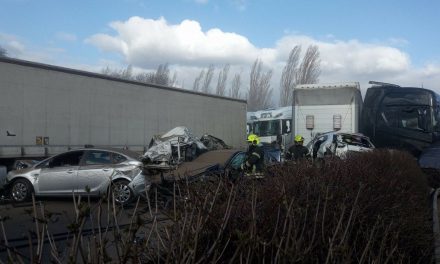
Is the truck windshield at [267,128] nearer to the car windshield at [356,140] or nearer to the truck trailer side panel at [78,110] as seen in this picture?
the truck trailer side panel at [78,110]

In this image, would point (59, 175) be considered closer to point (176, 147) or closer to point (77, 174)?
point (77, 174)

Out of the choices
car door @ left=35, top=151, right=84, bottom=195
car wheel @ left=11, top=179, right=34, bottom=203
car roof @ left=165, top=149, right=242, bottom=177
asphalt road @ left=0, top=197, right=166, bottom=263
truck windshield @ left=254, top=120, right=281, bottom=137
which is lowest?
car wheel @ left=11, top=179, right=34, bottom=203

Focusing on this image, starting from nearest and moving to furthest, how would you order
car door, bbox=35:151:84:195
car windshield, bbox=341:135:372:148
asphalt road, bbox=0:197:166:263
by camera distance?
asphalt road, bbox=0:197:166:263
car door, bbox=35:151:84:195
car windshield, bbox=341:135:372:148

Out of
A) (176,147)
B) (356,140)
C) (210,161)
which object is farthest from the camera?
(356,140)

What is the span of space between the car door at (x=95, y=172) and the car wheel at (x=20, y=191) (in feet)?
4.48

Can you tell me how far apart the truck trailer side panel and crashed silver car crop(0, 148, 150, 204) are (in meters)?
1.47

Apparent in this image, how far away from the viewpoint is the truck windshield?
96.8 feet

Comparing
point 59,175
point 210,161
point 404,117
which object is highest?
point 404,117

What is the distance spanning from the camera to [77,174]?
12133mm

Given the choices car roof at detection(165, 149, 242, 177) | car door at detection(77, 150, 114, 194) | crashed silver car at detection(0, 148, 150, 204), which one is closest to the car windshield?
Answer: car roof at detection(165, 149, 242, 177)

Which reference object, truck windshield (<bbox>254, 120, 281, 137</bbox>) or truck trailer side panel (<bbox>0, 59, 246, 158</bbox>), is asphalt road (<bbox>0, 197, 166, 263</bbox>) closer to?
truck trailer side panel (<bbox>0, 59, 246, 158</bbox>)

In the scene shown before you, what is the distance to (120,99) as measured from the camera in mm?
17812

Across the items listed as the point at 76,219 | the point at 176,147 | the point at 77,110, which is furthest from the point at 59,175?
the point at 76,219

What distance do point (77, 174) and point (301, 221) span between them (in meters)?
9.42
